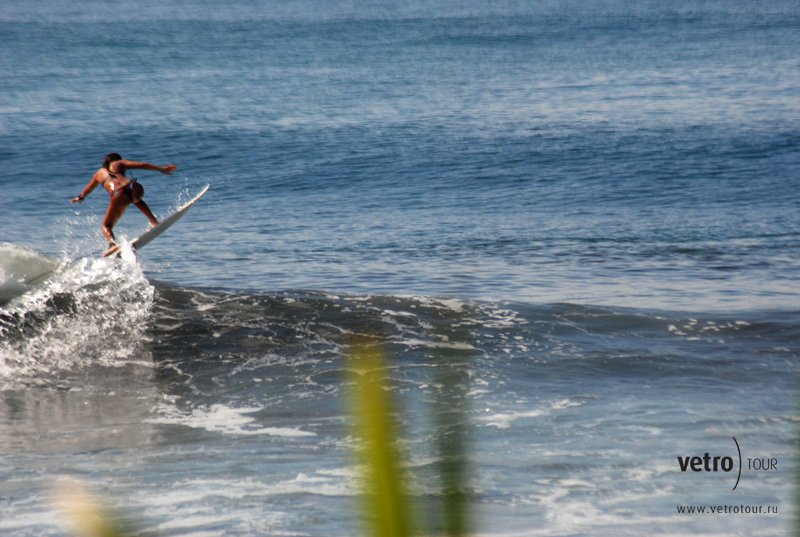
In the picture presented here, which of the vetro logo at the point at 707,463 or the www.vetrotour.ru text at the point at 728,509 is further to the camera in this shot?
the vetro logo at the point at 707,463

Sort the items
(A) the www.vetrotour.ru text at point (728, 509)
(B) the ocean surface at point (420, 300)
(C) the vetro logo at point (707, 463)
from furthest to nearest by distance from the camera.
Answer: (C) the vetro logo at point (707, 463) → (B) the ocean surface at point (420, 300) → (A) the www.vetrotour.ru text at point (728, 509)

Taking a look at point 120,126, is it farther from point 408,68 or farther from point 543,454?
point 543,454

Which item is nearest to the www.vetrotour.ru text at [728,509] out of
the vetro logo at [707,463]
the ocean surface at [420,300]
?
the ocean surface at [420,300]

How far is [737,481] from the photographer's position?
4.93m

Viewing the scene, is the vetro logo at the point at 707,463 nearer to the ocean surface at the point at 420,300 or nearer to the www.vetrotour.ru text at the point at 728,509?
the ocean surface at the point at 420,300

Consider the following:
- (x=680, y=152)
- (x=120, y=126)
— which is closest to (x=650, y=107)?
(x=680, y=152)

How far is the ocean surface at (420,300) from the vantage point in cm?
483

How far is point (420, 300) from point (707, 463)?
5972 millimetres

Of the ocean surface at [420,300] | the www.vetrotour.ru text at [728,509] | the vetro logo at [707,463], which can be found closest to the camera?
the www.vetrotour.ru text at [728,509]

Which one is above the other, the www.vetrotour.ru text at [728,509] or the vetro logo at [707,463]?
the www.vetrotour.ru text at [728,509]

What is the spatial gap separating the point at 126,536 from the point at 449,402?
3.12 meters

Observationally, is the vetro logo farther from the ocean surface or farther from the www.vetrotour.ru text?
the www.vetrotour.ru text

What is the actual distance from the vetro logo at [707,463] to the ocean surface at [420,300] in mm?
35

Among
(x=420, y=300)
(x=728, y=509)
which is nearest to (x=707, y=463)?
(x=728, y=509)
